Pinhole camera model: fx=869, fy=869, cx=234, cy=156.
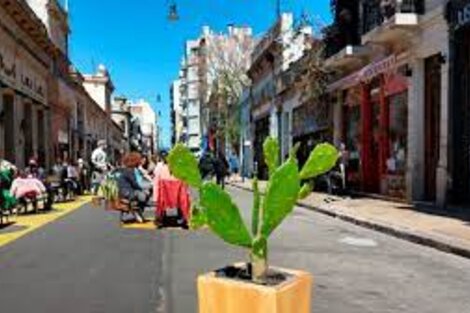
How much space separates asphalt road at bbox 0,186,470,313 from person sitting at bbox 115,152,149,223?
1373 mm

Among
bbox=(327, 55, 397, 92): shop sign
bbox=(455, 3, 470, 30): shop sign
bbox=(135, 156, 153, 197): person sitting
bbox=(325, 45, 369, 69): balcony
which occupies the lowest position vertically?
bbox=(135, 156, 153, 197): person sitting

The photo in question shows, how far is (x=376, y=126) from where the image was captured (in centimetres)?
2922

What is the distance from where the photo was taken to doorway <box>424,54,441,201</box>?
74.9 ft

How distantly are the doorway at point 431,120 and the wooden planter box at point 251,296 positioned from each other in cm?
1897

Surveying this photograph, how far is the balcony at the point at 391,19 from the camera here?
23.5m

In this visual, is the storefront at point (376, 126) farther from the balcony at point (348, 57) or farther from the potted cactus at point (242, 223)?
the potted cactus at point (242, 223)

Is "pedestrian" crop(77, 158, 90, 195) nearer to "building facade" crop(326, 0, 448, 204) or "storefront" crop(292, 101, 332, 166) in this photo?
"storefront" crop(292, 101, 332, 166)

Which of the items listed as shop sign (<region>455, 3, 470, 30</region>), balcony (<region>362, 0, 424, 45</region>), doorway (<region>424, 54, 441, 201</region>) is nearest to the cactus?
shop sign (<region>455, 3, 470, 30</region>)

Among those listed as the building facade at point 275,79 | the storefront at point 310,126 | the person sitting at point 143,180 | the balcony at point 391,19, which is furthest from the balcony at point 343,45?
the person sitting at point 143,180

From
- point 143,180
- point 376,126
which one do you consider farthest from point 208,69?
Answer: point 143,180

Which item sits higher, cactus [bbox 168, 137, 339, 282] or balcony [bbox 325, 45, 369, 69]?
balcony [bbox 325, 45, 369, 69]

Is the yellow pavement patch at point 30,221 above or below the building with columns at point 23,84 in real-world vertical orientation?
below

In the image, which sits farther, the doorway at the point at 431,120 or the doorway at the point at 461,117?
the doorway at the point at 431,120

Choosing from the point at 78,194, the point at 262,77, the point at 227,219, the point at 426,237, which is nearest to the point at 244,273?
the point at 227,219
